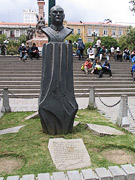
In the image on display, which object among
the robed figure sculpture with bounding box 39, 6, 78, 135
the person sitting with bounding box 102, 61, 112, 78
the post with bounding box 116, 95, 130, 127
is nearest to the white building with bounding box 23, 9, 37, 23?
the person sitting with bounding box 102, 61, 112, 78

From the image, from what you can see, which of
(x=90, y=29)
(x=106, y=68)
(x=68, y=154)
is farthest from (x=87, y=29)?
(x=68, y=154)

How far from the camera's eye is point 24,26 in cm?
7731

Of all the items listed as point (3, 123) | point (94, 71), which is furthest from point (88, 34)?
point (3, 123)

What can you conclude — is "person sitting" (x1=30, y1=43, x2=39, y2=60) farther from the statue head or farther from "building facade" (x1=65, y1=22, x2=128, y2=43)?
"building facade" (x1=65, y1=22, x2=128, y2=43)

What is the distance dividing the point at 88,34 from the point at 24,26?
23.6 meters

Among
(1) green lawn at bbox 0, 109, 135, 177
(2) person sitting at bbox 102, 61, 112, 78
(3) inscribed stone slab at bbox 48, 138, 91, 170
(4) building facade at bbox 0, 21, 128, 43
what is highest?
(4) building facade at bbox 0, 21, 128, 43

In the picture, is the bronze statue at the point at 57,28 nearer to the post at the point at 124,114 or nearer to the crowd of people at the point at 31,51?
the post at the point at 124,114

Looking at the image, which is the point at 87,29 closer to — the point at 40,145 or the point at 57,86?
the point at 57,86

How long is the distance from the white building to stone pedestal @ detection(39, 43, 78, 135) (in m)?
134

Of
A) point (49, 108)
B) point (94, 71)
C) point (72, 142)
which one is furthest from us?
point (94, 71)

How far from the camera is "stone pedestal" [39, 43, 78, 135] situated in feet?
15.1

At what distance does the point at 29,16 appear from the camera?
435 feet

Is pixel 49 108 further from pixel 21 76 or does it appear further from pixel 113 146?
pixel 21 76

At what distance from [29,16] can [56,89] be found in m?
138
